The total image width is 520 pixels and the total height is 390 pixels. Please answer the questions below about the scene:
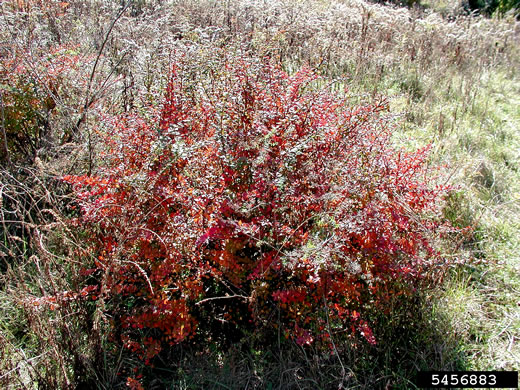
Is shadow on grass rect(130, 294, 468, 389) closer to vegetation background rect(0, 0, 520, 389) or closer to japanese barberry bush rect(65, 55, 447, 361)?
vegetation background rect(0, 0, 520, 389)

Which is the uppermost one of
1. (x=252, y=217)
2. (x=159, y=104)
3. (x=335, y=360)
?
(x=159, y=104)

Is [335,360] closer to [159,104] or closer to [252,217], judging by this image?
[252,217]

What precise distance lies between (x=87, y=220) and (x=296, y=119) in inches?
61.1

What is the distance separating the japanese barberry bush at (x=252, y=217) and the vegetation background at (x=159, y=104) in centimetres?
17

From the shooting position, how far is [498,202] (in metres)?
4.43

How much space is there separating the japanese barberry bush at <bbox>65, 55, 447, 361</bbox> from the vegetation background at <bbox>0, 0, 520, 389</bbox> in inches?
6.6

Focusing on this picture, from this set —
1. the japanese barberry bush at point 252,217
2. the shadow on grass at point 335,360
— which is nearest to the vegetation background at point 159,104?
the shadow on grass at point 335,360

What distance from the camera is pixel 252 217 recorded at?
2.85 m

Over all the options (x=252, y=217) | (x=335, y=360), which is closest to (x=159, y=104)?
(x=252, y=217)

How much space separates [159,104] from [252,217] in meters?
1.10

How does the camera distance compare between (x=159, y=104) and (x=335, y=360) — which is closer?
(x=335, y=360)

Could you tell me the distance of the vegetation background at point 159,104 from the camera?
9.04 ft

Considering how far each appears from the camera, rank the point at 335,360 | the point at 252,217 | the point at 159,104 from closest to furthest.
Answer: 1. the point at 252,217
2. the point at 335,360
3. the point at 159,104

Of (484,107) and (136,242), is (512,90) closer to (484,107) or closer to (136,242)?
(484,107)
